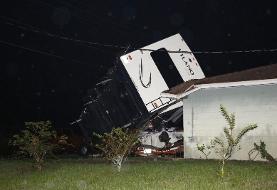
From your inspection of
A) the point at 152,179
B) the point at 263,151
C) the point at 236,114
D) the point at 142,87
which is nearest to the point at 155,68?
the point at 142,87

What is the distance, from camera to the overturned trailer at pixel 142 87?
67.0 feet

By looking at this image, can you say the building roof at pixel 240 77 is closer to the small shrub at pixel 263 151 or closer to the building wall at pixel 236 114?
the building wall at pixel 236 114

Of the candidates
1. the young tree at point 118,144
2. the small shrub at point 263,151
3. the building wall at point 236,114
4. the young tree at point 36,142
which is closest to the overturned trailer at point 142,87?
the building wall at point 236,114

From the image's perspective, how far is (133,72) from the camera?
20.4 m

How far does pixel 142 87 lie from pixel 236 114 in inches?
181

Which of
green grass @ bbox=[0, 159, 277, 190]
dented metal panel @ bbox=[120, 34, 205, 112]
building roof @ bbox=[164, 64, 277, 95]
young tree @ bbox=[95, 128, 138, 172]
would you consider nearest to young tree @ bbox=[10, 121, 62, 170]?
green grass @ bbox=[0, 159, 277, 190]

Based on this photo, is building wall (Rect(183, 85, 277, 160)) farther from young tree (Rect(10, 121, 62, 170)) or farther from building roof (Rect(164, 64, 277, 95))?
young tree (Rect(10, 121, 62, 170))

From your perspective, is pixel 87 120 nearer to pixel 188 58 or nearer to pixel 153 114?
pixel 153 114

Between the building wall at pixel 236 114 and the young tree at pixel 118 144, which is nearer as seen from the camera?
the young tree at pixel 118 144

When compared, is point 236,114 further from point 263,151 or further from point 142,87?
point 142,87

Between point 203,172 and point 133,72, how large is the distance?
841 centimetres

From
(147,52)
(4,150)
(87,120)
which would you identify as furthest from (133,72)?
(4,150)

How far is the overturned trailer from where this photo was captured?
67.0ft

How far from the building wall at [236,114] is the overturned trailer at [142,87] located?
1796mm
